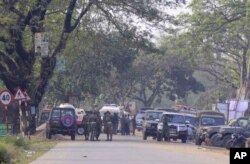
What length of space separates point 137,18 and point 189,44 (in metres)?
19.3

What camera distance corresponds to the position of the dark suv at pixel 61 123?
5147cm

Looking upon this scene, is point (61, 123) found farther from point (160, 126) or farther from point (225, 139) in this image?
point (225, 139)

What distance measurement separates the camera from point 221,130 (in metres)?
42.7

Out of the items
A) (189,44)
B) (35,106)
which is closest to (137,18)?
(35,106)

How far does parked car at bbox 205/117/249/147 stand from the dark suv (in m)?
10.4

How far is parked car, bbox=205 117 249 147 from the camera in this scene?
42.3 metres

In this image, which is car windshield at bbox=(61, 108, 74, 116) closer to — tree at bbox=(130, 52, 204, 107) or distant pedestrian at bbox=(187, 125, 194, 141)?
distant pedestrian at bbox=(187, 125, 194, 141)

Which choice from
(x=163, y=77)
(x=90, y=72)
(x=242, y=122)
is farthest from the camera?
(x=163, y=77)

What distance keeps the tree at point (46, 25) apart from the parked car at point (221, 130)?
11.4 m

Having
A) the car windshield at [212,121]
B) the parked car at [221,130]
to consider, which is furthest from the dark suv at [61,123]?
the parked car at [221,130]

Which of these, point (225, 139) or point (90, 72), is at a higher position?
point (90, 72)

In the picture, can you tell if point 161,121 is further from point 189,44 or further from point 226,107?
point 189,44

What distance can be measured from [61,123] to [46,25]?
6598 mm

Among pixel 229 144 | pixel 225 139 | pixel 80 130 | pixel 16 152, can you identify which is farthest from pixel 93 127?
pixel 16 152
